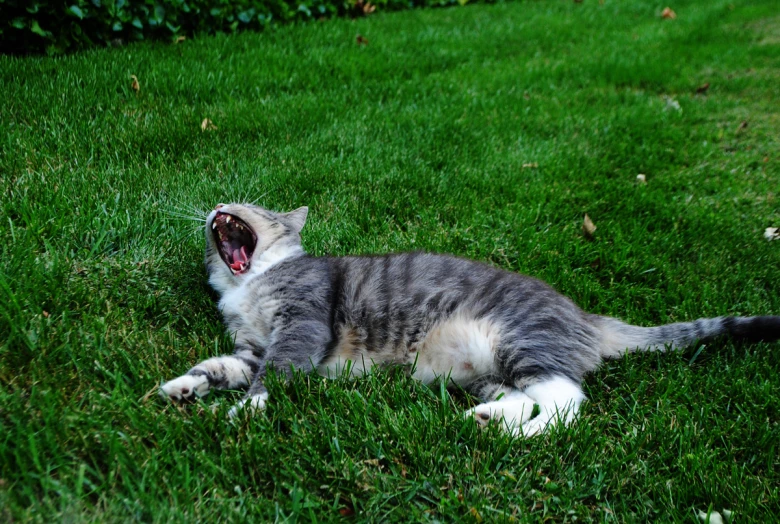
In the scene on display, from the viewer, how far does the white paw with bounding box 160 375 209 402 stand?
2.43 metres

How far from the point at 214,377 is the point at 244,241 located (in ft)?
3.80

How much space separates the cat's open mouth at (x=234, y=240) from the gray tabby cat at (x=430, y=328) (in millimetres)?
24

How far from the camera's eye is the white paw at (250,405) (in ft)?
7.77

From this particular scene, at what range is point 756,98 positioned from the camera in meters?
7.27

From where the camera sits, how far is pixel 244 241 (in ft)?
11.8

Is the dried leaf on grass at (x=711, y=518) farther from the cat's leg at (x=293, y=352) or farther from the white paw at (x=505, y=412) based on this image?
the cat's leg at (x=293, y=352)

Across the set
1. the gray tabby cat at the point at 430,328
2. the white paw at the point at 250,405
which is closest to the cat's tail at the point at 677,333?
the gray tabby cat at the point at 430,328

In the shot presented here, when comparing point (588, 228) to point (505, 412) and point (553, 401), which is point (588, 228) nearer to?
point (553, 401)

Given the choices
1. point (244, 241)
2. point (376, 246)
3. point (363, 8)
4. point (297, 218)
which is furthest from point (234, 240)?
point (363, 8)

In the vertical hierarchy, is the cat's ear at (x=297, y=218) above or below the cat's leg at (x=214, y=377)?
above

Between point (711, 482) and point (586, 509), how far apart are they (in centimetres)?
52

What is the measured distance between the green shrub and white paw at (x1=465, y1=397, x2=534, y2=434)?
5.10 metres

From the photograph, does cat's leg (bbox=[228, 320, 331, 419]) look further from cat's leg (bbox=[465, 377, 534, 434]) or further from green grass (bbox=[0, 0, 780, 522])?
cat's leg (bbox=[465, 377, 534, 434])

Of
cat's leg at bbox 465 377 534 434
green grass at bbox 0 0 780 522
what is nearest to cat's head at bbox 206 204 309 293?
green grass at bbox 0 0 780 522
